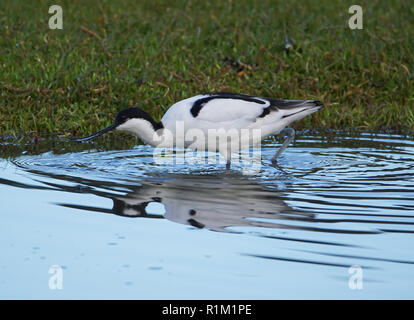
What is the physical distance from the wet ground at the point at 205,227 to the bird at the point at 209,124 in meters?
0.23

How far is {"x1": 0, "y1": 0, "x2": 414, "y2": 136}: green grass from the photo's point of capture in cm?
963

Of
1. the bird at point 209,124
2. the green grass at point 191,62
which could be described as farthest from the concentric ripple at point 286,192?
the green grass at point 191,62

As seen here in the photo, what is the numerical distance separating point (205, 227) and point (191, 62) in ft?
18.6

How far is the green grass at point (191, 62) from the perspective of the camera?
9.63 m

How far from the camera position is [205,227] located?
5438 millimetres

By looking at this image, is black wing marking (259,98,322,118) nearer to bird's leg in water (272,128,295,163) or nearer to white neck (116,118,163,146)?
bird's leg in water (272,128,295,163)

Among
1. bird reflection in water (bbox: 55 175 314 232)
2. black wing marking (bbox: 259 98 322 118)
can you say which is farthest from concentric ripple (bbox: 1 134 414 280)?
black wing marking (bbox: 259 98 322 118)

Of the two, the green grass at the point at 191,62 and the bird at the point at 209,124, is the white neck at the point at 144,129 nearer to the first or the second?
the bird at the point at 209,124

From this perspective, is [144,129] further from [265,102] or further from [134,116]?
[265,102]

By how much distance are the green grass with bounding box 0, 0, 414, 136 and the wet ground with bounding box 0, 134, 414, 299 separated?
1.61 meters

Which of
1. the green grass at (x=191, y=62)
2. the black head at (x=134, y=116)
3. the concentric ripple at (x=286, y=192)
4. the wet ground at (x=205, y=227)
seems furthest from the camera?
the green grass at (x=191, y=62)

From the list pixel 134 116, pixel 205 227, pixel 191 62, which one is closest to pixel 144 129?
pixel 134 116
